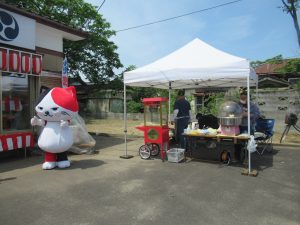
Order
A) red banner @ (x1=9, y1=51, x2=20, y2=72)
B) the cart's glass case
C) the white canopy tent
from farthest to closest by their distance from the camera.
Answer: red banner @ (x1=9, y1=51, x2=20, y2=72) < the cart's glass case < the white canopy tent

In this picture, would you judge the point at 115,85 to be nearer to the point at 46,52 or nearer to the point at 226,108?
the point at 46,52

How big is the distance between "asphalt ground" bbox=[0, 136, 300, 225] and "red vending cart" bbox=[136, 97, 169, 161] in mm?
297

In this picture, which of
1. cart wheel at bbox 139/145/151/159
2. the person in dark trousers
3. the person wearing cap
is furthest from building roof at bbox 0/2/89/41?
the person wearing cap

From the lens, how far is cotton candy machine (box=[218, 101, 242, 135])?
22.5 ft

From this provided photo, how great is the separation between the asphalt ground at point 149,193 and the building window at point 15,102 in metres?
1.16

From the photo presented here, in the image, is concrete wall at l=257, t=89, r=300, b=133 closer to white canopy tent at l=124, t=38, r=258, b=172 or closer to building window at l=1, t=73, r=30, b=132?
white canopy tent at l=124, t=38, r=258, b=172

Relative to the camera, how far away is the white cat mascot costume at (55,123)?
261 inches

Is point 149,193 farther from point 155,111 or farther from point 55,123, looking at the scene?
point 55,123

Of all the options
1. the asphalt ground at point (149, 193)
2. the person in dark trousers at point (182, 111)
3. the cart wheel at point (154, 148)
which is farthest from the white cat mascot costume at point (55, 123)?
the person in dark trousers at point (182, 111)

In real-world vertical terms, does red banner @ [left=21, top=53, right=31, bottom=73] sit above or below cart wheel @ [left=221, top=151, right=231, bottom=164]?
above

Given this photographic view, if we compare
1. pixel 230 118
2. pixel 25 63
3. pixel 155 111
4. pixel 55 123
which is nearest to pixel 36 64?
pixel 25 63

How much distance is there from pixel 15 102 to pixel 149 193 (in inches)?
210

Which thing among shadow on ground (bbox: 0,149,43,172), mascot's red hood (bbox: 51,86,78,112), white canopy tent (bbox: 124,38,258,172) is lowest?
shadow on ground (bbox: 0,149,43,172)

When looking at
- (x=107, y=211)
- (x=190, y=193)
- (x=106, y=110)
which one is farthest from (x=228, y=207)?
(x=106, y=110)
